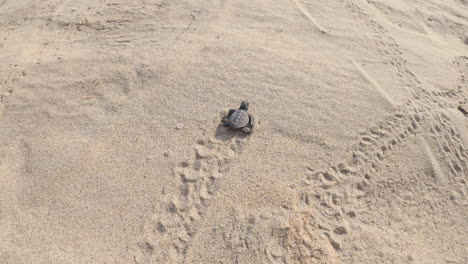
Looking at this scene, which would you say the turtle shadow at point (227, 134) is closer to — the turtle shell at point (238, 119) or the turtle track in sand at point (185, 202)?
the turtle track in sand at point (185, 202)

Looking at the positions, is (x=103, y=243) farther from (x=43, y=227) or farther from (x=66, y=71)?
(x=66, y=71)

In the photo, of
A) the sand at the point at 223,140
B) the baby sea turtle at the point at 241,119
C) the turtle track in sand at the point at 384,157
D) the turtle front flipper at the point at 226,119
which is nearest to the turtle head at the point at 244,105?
the baby sea turtle at the point at 241,119

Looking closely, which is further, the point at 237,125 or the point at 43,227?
the point at 237,125

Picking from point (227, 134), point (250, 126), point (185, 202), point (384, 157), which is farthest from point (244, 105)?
point (384, 157)

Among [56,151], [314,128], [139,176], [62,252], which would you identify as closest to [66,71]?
[56,151]

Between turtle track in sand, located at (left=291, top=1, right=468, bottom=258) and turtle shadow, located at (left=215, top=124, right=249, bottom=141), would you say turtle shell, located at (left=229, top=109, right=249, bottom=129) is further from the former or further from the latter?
turtle track in sand, located at (left=291, top=1, right=468, bottom=258)

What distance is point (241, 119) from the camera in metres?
3.16

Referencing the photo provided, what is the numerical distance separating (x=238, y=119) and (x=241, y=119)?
0.04 metres

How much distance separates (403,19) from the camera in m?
5.49

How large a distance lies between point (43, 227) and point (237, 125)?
1.99m

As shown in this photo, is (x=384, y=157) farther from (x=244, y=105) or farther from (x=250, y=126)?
(x=244, y=105)

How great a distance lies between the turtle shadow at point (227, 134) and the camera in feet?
10.7

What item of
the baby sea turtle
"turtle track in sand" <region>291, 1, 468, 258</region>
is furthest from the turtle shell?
"turtle track in sand" <region>291, 1, 468, 258</region>

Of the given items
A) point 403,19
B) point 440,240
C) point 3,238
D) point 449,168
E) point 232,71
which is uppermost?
point 403,19
